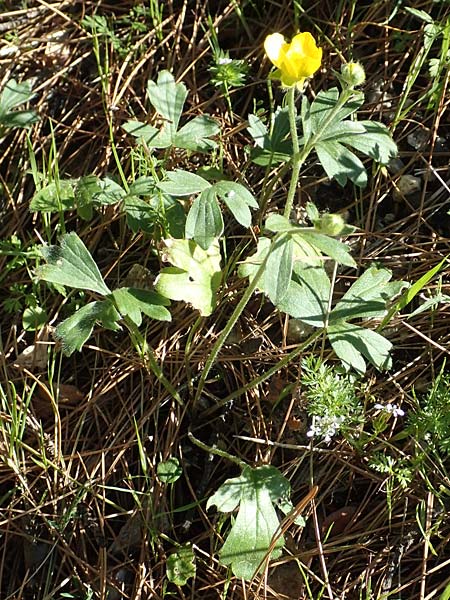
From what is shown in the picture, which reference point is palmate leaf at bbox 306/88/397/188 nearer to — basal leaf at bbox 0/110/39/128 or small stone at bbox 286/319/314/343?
small stone at bbox 286/319/314/343

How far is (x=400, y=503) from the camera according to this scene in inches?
75.0

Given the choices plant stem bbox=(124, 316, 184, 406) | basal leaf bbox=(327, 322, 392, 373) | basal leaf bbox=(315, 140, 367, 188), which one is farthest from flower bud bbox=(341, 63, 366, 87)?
plant stem bbox=(124, 316, 184, 406)

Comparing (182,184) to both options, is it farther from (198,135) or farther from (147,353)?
(147,353)

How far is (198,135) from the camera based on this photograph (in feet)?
7.00

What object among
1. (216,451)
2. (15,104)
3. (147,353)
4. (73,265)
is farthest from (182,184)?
(15,104)

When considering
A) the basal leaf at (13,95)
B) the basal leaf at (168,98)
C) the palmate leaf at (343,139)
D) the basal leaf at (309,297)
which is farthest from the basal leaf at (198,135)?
the basal leaf at (13,95)

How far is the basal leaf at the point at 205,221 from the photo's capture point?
1.89 m

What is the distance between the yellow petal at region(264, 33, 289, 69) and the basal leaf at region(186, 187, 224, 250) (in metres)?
0.38

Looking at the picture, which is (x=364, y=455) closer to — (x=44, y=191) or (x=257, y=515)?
(x=257, y=515)

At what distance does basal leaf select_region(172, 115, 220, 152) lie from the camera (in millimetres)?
2117

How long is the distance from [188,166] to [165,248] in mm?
505

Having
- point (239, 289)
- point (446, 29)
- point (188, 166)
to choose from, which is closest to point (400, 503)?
point (239, 289)

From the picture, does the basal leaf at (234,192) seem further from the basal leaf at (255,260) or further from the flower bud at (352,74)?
the flower bud at (352,74)

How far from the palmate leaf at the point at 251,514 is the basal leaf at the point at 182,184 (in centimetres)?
71
